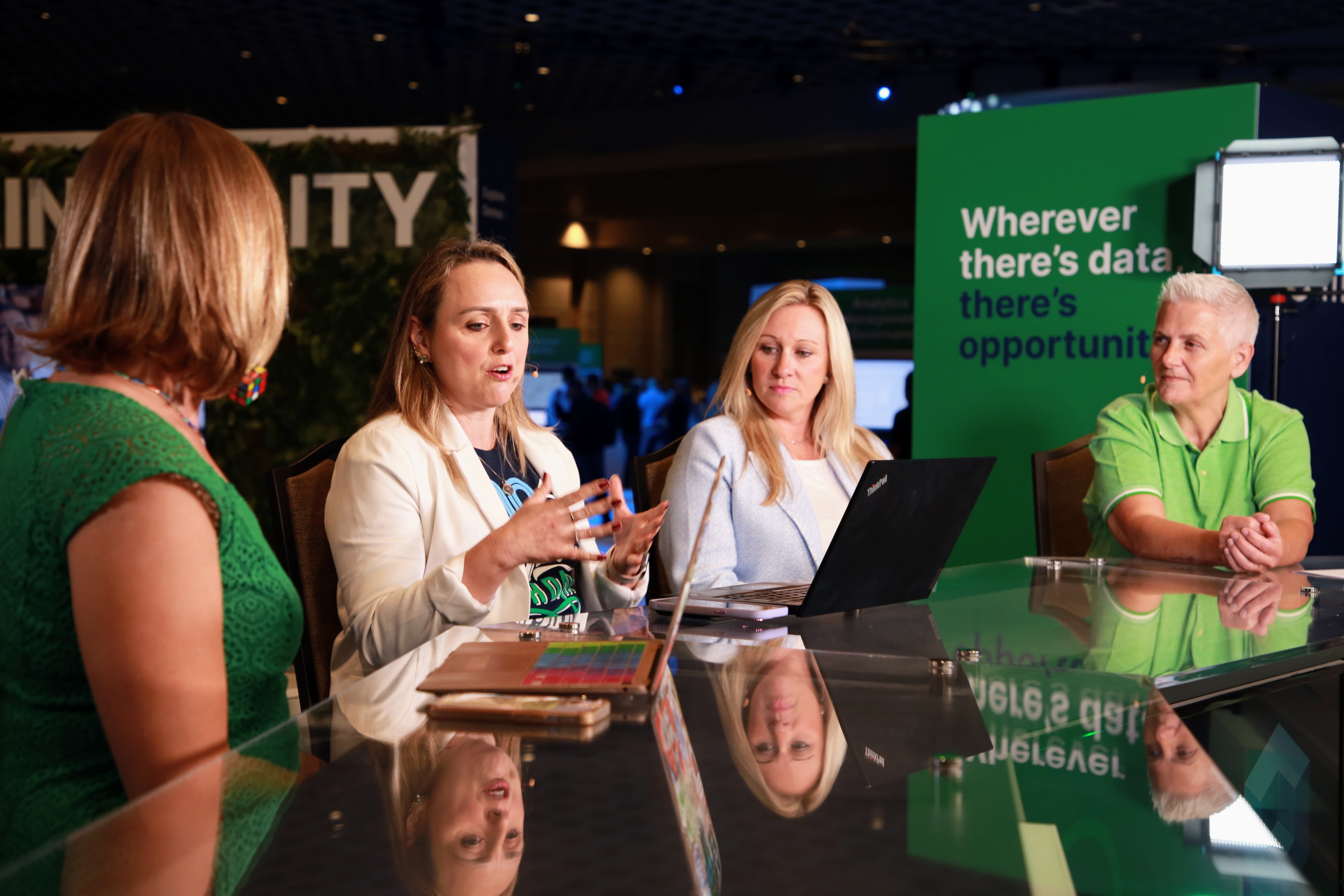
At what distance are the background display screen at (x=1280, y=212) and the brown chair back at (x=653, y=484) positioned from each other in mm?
2012

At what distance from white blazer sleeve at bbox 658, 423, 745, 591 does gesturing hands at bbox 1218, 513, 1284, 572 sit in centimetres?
107

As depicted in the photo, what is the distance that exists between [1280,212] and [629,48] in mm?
7093

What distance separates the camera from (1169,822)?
910mm

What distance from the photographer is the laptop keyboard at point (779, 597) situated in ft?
6.26

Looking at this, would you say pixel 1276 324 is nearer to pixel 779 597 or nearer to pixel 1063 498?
pixel 1063 498

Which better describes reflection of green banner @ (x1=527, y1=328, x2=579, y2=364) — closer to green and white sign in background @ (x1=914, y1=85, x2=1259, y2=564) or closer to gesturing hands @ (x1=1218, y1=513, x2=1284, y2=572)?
green and white sign in background @ (x1=914, y1=85, x2=1259, y2=564)

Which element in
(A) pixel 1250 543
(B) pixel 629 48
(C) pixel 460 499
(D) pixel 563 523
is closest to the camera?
(D) pixel 563 523

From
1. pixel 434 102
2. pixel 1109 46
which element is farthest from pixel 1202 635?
pixel 434 102

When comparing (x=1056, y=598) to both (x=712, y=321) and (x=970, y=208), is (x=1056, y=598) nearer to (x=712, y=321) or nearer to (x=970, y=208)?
(x=970, y=208)

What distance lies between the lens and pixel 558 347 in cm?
1385

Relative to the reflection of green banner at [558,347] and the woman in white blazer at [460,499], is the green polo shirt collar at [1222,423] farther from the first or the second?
the reflection of green banner at [558,347]

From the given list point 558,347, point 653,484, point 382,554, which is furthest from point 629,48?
point 382,554

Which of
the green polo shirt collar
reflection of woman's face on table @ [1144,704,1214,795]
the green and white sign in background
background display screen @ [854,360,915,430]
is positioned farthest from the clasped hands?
background display screen @ [854,360,915,430]

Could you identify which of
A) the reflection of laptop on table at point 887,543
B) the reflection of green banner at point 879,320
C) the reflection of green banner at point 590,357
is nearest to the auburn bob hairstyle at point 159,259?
the reflection of laptop on table at point 887,543
